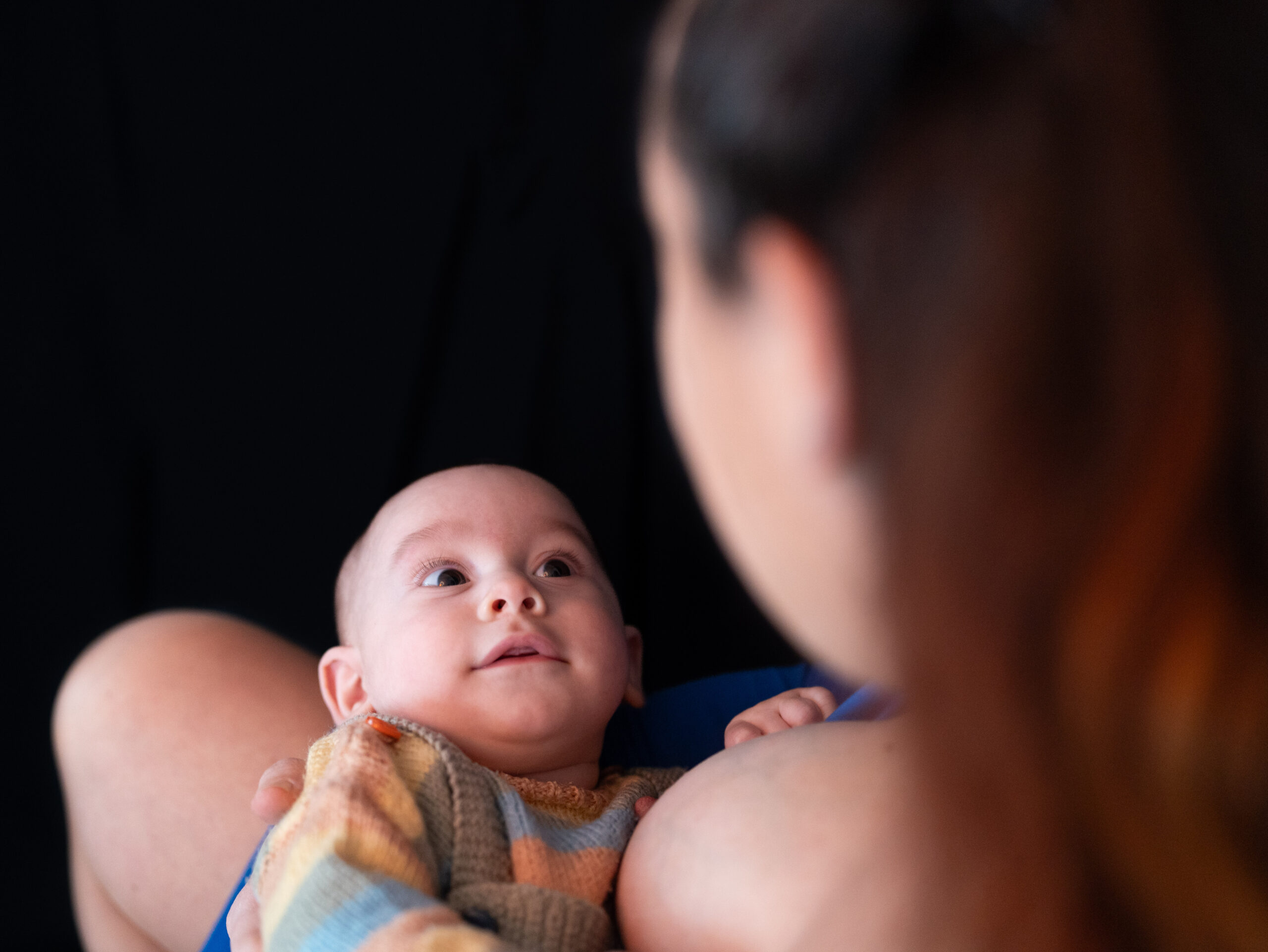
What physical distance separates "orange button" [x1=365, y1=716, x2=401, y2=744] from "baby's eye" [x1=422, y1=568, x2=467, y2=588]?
0.22m

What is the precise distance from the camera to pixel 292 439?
1.94 m

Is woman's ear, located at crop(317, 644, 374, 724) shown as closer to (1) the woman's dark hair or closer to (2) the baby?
(2) the baby

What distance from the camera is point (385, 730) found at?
96cm

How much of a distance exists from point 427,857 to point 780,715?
1.44 ft

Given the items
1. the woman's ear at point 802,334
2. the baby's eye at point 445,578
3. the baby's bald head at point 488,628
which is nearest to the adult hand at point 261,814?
the baby's bald head at point 488,628

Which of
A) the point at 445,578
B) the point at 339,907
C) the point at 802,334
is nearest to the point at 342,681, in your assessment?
the point at 445,578

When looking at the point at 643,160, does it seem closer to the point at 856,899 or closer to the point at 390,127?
the point at 856,899

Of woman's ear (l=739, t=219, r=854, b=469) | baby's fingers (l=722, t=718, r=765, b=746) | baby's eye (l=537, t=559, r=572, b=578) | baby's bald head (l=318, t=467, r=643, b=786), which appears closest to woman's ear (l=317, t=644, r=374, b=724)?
baby's bald head (l=318, t=467, r=643, b=786)

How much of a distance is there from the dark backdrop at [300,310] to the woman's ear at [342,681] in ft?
2.30

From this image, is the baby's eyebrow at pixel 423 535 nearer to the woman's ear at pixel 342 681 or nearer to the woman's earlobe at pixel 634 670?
the woman's ear at pixel 342 681

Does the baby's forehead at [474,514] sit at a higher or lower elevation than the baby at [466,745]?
higher

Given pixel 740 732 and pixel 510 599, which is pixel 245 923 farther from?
pixel 740 732

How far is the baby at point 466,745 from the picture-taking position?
0.77 m

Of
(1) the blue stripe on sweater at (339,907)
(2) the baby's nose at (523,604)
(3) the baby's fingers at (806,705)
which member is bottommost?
(3) the baby's fingers at (806,705)
